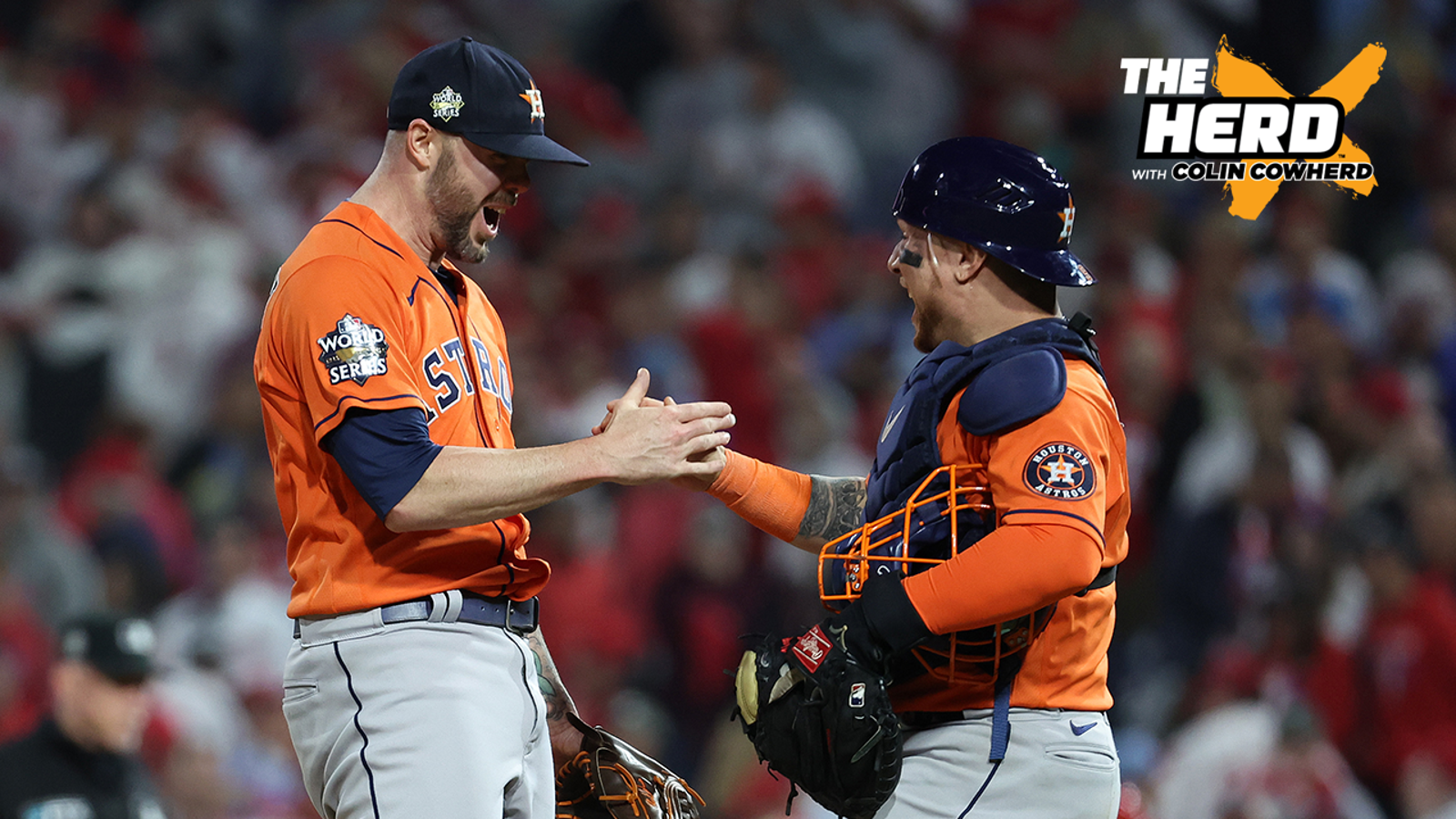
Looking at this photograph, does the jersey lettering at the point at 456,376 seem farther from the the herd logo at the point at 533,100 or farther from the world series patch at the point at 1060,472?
the world series patch at the point at 1060,472

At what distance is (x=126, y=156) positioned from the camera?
31.7 feet

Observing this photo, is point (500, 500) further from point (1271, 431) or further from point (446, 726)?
point (1271, 431)

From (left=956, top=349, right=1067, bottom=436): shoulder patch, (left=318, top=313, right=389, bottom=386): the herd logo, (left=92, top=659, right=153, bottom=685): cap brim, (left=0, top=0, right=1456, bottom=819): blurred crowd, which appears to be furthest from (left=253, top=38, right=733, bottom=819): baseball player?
(left=0, top=0, right=1456, bottom=819): blurred crowd

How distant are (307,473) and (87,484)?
5868 mm

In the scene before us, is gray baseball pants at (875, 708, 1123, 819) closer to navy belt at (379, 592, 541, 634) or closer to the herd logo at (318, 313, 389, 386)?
navy belt at (379, 592, 541, 634)

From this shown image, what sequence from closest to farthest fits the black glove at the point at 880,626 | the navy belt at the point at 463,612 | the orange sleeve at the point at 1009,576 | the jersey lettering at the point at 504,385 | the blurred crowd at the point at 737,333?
1. the orange sleeve at the point at 1009,576
2. the black glove at the point at 880,626
3. the navy belt at the point at 463,612
4. the jersey lettering at the point at 504,385
5. the blurred crowd at the point at 737,333

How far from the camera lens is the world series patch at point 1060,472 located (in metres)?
2.89

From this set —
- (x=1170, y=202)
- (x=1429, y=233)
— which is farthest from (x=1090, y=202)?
(x=1429, y=233)

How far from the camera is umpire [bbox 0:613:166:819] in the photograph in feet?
14.6

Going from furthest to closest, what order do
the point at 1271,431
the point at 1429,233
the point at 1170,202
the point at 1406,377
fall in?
the point at 1170,202 < the point at 1429,233 < the point at 1406,377 < the point at 1271,431

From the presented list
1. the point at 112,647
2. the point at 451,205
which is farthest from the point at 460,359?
the point at 112,647

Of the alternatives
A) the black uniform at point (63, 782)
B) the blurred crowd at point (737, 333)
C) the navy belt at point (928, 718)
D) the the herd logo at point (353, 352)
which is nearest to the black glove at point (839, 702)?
the navy belt at point (928, 718)

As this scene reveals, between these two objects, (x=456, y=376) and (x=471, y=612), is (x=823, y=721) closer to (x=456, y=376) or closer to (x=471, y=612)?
(x=471, y=612)

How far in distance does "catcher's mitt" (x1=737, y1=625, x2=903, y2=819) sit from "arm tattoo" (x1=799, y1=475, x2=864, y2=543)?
0.48 m
